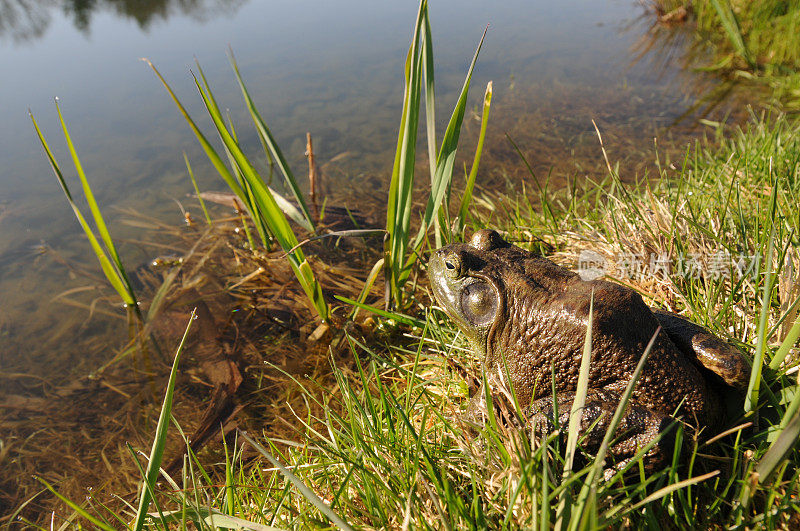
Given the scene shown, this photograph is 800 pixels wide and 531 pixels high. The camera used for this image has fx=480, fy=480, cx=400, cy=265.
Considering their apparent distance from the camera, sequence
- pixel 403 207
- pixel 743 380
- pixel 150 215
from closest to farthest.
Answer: pixel 743 380, pixel 403 207, pixel 150 215

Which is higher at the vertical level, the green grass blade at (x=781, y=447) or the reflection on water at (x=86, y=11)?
the green grass blade at (x=781, y=447)

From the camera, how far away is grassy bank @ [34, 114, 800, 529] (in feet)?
5.31

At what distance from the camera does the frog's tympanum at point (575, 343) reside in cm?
188

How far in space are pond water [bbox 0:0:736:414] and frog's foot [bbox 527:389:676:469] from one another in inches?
141

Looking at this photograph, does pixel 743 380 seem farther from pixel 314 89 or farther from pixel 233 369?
pixel 314 89

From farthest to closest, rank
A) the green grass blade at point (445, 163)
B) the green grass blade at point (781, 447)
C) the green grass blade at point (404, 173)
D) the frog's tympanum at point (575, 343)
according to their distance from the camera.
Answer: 1. the green grass blade at point (445, 163)
2. the green grass blade at point (404, 173)
3. the frog's tympanum at point (575, 343)
4. the green grass blade at point (781, 447)

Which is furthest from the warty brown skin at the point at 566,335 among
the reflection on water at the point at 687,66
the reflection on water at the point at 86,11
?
the reflection on water at the point at 86,11

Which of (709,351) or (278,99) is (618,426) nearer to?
(709,351)

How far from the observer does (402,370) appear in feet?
10.3

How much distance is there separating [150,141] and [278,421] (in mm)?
5128

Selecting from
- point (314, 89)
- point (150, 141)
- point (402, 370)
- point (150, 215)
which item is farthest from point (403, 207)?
point (314, 89)

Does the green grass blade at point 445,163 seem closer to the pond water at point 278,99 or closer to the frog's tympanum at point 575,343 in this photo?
the frog's tympanum at point 575,343

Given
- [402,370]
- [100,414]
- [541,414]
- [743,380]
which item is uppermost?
[743,380]

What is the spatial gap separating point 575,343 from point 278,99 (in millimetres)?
6813
